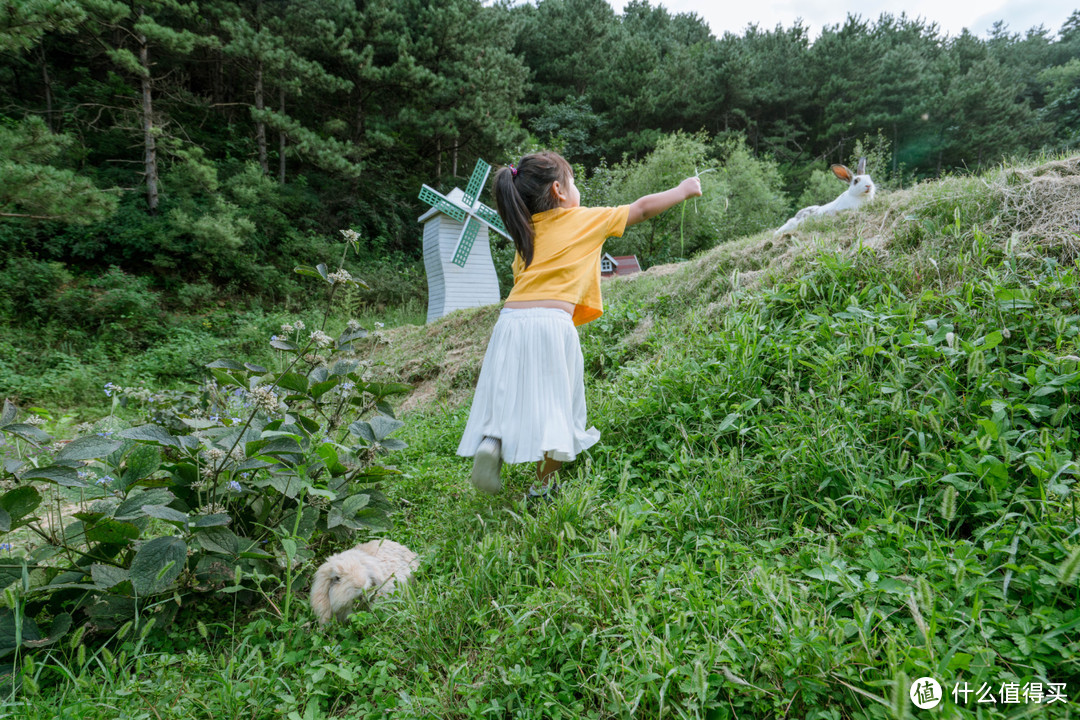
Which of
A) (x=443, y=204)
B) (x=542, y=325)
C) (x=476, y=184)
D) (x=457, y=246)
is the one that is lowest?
(x=542, y=325)

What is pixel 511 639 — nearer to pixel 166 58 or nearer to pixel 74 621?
pixel 74 621

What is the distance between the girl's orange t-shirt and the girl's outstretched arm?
5 cm

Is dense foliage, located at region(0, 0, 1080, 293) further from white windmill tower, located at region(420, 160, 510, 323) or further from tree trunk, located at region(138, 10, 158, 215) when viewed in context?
white windmill tower, located at region(420, 160, 510, 323)

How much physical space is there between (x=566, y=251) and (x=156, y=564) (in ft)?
6.87

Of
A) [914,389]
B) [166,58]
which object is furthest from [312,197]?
[914,389]

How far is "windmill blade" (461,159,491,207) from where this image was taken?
11492 millimetres

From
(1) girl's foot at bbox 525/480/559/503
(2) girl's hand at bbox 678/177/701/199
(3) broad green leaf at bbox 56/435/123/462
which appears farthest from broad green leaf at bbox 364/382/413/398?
(2) girl's hand at bbox 678/177/701/199

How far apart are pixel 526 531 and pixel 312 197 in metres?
17.5

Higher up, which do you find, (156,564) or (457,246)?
(457,246)

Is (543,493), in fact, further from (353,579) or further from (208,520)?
(208,520)

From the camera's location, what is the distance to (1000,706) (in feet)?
3.82

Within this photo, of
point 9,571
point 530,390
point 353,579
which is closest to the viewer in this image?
point 9,571

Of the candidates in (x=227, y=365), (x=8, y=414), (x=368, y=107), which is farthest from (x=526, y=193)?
(x=368, y=107)

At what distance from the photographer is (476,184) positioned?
11.5 metres
